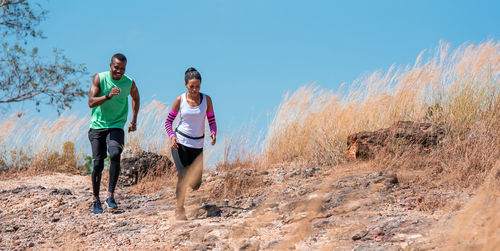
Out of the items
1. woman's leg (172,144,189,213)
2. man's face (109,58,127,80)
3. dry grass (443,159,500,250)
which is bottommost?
dry grass (443,159,500,250)

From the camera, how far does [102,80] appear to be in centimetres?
654

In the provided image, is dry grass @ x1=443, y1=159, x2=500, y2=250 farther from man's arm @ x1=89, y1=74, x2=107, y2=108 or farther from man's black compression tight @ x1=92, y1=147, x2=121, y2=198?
man's arm @ x1=89, y1=74, x2=107, y2=108

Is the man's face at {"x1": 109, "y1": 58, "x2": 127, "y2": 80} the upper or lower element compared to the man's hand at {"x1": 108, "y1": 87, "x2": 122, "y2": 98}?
upper

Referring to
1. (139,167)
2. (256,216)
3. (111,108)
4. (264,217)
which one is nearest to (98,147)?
(111,108)

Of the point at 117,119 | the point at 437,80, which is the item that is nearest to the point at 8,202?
the point at 117,119

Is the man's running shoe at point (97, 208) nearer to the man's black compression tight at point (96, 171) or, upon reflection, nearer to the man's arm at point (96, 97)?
the man's black compression tight at point (96, 171)

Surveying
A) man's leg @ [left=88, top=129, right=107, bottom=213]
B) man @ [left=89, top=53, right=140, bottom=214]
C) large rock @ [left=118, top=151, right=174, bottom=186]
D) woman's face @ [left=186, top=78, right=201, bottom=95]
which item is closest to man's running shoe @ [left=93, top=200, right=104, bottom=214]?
man @ [left=89, top=53, right=140, bottom=214]

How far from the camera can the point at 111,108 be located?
6418 millimetres

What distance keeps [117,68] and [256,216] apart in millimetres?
2670

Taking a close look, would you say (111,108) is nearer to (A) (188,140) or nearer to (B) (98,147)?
(B) (98,147)

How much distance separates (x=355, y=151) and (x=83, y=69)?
833 centimetres

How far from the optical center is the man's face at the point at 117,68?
641 centimetres

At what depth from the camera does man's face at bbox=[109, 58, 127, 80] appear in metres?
6.41

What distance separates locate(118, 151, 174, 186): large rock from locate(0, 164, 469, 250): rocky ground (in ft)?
2.86
